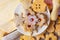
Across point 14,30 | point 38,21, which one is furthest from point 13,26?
point 38,21

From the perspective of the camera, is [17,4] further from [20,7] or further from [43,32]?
[43,32]

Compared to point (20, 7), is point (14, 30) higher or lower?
lower

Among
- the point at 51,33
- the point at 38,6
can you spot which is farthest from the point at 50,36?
the point at 38,6

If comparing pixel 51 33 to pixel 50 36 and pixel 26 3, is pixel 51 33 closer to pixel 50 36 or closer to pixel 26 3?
pixel 50 36

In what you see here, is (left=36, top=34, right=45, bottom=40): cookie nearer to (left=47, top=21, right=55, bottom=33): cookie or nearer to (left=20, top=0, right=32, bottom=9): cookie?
(left=47, top=21, right=55, bottom=33): cookie

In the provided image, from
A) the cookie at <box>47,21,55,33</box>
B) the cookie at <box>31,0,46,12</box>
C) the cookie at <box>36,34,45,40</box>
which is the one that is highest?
the cookie at <box>31,0,46,12</box>

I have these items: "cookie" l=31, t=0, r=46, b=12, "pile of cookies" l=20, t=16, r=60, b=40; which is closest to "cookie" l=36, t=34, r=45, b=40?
"pile of cookies" l=20, t=16, r=60, b=40

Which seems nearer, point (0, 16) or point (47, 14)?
point (47, 14)

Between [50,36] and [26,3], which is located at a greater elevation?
[26,3]
